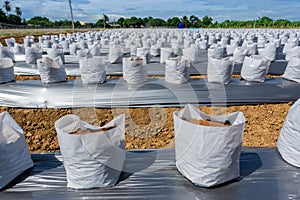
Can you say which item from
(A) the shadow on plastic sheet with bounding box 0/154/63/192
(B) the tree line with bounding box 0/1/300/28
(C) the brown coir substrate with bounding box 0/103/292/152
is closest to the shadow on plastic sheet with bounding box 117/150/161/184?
(A) the shadow on plastic sheet with bounding box 0/154/63/192

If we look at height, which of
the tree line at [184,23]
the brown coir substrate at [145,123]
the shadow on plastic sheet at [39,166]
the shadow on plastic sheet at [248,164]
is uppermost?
the tree line at [184,23]

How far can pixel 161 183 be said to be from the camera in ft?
5.43

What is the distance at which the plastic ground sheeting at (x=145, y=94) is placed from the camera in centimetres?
389

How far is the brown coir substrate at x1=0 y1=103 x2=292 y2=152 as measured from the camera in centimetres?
291

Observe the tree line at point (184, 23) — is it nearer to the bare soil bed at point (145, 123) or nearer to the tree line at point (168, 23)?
the tree line at point (168, 23)

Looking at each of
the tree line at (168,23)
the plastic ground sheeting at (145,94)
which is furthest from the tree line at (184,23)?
the plastic ground sheeting at (145,94)

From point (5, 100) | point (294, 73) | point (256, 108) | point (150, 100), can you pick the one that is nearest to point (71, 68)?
point (5, 100)

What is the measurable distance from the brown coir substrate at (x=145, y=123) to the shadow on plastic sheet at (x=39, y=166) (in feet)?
2.96

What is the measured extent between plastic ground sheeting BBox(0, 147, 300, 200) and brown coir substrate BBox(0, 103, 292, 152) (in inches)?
37.3

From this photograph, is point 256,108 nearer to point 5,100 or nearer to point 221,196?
point 221,196

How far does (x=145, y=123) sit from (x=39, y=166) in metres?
1.93

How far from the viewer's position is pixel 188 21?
49312 millimetres

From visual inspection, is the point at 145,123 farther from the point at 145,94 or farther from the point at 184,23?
the point at 184,23

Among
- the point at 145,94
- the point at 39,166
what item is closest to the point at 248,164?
the point at 39,166
